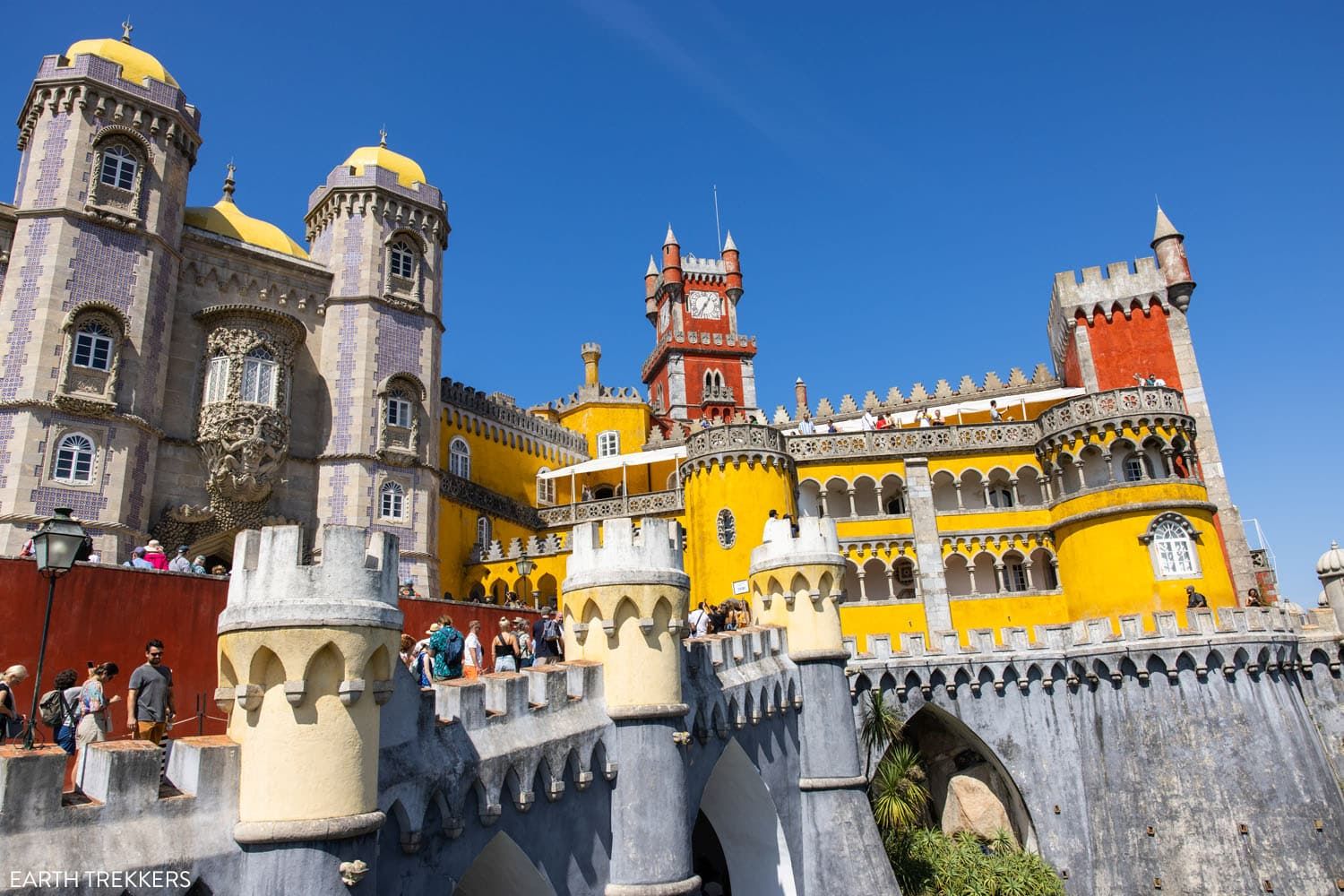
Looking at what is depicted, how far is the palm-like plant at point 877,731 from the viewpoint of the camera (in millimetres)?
26500

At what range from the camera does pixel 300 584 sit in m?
8.04

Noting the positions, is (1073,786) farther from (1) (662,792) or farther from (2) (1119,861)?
(1) (662,792)

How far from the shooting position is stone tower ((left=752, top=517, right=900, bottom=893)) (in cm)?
1819

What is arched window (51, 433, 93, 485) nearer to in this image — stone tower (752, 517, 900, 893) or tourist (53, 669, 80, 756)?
tourist (53, 669, 80, 756)

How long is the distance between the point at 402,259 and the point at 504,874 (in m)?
26.2

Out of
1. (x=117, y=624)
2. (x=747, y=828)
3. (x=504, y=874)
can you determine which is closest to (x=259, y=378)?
(x=117, y=624)

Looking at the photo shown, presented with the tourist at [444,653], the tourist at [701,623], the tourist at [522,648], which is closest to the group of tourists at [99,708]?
the tourist at [444,653]

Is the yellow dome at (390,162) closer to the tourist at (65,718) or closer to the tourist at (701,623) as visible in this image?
the tourist at (701,623)

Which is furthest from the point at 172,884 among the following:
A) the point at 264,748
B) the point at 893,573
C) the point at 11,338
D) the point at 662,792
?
the point at 893,573

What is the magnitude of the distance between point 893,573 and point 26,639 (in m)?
28.3

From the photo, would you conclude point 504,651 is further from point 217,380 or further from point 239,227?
point 239,227

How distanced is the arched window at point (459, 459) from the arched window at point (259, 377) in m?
11.1

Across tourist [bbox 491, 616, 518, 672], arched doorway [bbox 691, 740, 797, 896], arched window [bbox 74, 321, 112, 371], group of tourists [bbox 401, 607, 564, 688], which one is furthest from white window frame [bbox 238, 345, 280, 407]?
arched doorway [bbox 691, 740, 797, 896]

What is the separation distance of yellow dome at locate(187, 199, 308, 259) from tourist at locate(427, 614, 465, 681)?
75.7 feet
